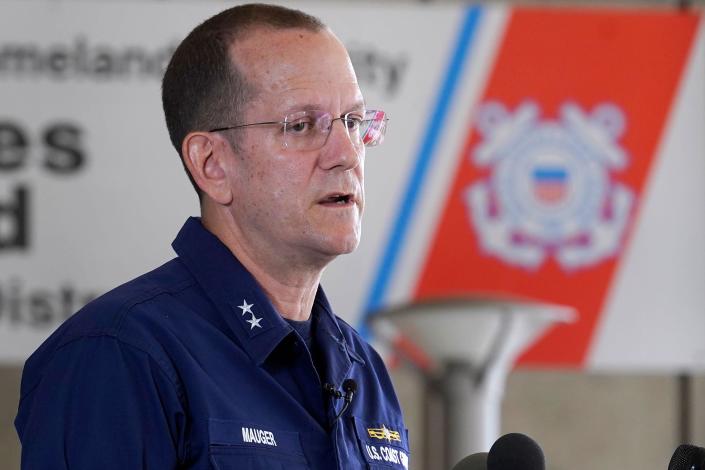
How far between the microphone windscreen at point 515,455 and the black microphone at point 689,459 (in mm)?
124

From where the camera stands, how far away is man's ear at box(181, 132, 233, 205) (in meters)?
1.43

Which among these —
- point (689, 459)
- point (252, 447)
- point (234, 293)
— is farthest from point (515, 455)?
point (234, 293)

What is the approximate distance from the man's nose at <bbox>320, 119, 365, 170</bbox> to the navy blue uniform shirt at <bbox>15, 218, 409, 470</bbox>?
0.16 m

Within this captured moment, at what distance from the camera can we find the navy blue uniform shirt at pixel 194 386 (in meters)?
1.13

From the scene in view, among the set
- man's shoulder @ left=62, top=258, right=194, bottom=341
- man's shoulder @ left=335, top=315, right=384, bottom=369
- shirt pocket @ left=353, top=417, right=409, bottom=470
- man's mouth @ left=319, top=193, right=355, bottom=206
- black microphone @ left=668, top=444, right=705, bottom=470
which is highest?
man's mouth @ left=319, top=193, right=355, bottom=206

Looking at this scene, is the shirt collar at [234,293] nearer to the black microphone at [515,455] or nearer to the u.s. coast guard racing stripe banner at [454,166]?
the black microphone at [515,455]

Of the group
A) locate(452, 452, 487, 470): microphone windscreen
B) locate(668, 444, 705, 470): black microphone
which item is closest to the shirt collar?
locate(452, 452, 487, 470): microphone windscreen

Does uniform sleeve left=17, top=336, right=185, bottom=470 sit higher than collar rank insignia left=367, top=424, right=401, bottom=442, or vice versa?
uniform sleeve left=17, top=336, right=185, bottom=470

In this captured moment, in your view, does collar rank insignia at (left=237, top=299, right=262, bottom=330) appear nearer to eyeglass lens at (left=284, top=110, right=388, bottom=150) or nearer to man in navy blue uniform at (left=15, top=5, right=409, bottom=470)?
man in navy blue uniform at (left=15, top=5, right=409, bottom=470)

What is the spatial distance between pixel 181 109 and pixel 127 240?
1.70 metres

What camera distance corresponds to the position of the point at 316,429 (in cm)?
129

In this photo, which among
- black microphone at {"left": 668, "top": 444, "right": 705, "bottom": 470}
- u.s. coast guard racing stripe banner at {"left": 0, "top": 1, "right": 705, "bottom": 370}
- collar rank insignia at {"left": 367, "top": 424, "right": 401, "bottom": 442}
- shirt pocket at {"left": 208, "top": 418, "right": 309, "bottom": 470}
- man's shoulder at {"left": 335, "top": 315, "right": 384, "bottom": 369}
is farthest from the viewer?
u.s. coast guard racing stripe banner at {"left": 0, "top": 1, "right": 705, "bottom": 370}

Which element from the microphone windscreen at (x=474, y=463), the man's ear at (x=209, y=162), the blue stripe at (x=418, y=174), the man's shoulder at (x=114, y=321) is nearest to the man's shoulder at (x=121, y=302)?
the man's shoulder at (x=114, y=321)

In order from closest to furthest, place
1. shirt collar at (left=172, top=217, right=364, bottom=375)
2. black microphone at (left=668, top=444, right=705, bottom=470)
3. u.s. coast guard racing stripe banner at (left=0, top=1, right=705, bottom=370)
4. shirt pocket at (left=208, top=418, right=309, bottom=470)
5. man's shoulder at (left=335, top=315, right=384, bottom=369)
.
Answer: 1. black microphone at (left=668, top=444, right=705, bottom=470)
2. shirt pocket at (left=208, top=418, right=309, bottom=470)
3. shirt collar at (left=172, top=217, right=364, bottom=375)
4. man's shoulder at (left=335, top=315, right=384, bottom=369)
5. u.s. coast guard racing stripe banner at (left=0, top=1, right=705, bottom=370)
